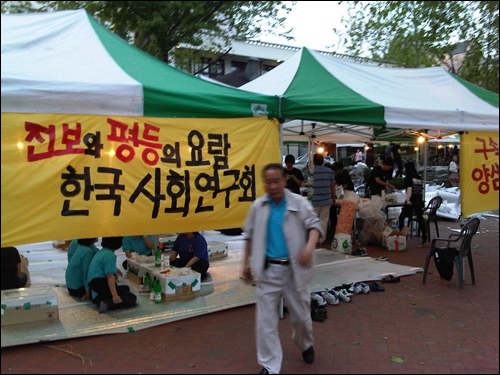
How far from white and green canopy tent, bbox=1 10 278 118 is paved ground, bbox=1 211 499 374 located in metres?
2.23

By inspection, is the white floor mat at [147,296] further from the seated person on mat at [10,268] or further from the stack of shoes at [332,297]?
the seated person on mat at [10,268]

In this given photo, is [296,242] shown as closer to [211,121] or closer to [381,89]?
[211,121]

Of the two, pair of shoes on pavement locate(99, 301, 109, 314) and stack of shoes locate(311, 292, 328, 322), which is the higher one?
pair of shoes on pavement locate(99, 301, 109, 314)

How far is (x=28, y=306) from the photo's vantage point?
15.1 ft

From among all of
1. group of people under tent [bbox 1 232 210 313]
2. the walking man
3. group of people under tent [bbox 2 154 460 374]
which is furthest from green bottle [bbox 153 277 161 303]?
the walking man

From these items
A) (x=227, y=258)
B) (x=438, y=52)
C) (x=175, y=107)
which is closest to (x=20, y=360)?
(x=175, y=107)

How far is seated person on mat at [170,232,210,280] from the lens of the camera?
6406mm

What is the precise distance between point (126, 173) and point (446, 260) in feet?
14.6

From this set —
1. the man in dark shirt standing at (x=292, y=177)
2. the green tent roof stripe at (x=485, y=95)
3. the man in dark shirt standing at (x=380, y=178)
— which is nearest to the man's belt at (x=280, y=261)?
the green tent roof stripe at (x=485, y=95)

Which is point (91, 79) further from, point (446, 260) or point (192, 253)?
point (446, 260)

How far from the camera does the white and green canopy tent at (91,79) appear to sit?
4.20m

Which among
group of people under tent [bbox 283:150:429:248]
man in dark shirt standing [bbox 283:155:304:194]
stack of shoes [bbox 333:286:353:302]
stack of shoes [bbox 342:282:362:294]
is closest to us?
stack of shoes [bbox 333:286:353:302]

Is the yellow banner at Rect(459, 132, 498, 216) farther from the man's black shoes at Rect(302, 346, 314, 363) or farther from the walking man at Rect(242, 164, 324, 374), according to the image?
the walking man at Rect(242, 164, 324, 374)

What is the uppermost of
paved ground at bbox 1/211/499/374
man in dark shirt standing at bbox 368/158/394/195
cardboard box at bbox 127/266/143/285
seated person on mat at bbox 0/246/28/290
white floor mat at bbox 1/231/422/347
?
man in dark shirt standing at bbox 368/158/394/195
